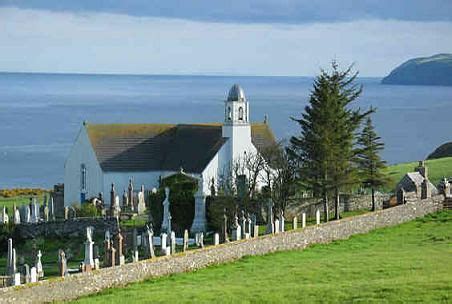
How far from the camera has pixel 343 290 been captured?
1053 inches

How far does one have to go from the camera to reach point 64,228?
47344 millimetres

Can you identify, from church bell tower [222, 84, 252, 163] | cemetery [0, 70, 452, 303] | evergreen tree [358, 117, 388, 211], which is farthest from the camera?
church bell tower [222, 84, 252, 163]

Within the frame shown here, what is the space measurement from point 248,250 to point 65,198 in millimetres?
27933

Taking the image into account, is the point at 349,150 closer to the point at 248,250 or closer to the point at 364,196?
the point at 364,196

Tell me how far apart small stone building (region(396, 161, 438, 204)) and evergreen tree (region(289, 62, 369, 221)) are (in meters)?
2.36

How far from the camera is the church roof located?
200 ft

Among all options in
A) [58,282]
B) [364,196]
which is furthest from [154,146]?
[58,282]

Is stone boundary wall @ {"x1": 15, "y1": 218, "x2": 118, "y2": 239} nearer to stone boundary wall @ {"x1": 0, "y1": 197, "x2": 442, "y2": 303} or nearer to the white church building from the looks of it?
stone boundary wall @ {"x1": 0, "y1": 197, "x2": 442, "y2": 303}

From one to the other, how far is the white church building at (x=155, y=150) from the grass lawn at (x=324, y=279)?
19.7 m

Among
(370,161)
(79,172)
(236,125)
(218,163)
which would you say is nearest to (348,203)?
(370,161)

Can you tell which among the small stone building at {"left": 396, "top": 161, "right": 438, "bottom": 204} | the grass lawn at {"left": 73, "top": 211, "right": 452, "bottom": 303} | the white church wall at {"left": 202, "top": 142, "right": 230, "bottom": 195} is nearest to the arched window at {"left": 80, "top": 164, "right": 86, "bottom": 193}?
the white church wall at {"left": 202, "top": 142, "right": 230, "bottom": 195}

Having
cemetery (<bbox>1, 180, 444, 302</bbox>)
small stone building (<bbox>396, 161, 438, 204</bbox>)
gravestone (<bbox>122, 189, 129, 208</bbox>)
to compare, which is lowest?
cemetery (<bbox>1, 180, 444, 302</bbox>)

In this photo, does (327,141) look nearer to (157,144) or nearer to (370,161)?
(370,161)

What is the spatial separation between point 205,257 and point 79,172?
29.7m
